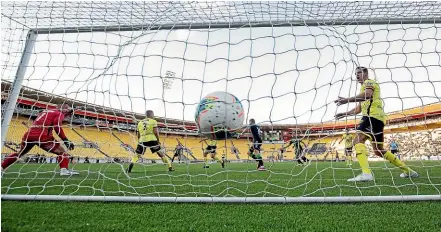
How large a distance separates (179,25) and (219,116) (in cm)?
147

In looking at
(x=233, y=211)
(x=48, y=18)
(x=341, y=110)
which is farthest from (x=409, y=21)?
(x=48, y=18)

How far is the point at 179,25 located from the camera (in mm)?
3781

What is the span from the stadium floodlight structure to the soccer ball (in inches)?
43.0

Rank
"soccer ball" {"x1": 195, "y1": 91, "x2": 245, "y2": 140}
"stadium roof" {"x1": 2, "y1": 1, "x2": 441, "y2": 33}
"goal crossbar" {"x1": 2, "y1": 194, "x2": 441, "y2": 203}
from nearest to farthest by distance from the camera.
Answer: "goal crossbar" {"x1": 2, "y1": 194, "x2": 441, "y2": 203}, "stadium roof" {"x1": 2, "y1": 1, "x2": 441, "y2": 33}, "soccer ball" {"x1": 195, "y1": 91, "x2": 245, "y2": 140}

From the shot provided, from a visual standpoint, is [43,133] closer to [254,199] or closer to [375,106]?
[254,199]

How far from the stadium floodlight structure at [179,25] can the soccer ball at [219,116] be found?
3.58ft

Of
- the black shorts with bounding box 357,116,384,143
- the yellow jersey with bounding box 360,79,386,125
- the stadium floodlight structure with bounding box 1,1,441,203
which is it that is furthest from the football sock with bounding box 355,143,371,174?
the stadium floodlight structure with bounding box 1,1,441,203

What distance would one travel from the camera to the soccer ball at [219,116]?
4.19m

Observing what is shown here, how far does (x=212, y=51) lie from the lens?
129 inches

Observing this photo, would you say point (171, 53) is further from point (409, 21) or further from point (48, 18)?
point (409, 21)

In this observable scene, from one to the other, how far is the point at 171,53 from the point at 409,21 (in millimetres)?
2889

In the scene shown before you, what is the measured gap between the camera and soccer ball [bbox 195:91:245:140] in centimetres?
419

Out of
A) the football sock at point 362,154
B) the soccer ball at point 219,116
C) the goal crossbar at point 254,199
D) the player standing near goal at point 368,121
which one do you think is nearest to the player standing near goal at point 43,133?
the soccer ball at point 219,116

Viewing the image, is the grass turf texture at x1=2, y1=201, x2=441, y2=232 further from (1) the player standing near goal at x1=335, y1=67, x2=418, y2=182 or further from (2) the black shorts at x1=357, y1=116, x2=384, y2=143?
(2) the black shorts at x1=357, y1=116, x2=384, y2=143
